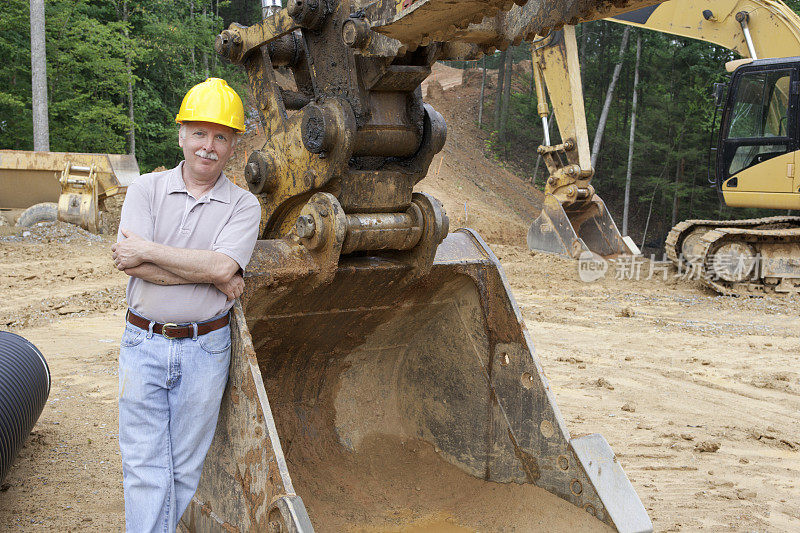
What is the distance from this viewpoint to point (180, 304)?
2.51m

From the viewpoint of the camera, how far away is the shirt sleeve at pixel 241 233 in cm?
254

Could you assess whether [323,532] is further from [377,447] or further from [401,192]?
[401,192]

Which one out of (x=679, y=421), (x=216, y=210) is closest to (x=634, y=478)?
(x=679, y=421)

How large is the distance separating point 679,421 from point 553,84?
8.35 metres

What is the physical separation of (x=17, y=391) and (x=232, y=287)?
6.23 feet

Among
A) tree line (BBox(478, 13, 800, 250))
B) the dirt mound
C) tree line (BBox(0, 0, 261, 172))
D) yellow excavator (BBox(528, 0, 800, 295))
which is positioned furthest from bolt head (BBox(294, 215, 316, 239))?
tree line (BBox(478, 13, 800, 250))

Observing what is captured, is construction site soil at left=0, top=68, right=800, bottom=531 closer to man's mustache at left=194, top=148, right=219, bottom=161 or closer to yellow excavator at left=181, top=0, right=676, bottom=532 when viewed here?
yellow excavator at left=181, top=0, right=676, bottom=532

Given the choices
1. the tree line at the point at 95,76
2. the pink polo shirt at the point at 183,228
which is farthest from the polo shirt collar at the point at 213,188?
the tree line at the point at 95,76

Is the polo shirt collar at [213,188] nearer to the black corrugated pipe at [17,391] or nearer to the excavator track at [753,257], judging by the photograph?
the black corrugated pipe at [17,391]

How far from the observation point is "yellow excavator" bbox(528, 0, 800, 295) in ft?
33.1

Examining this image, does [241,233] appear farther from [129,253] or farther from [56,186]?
[56,186]

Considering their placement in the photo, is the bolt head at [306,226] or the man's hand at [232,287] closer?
the man's hand at [232,287]

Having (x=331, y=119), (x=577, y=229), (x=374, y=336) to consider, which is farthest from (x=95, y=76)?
(x=331, y=119)

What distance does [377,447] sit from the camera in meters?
3.90
